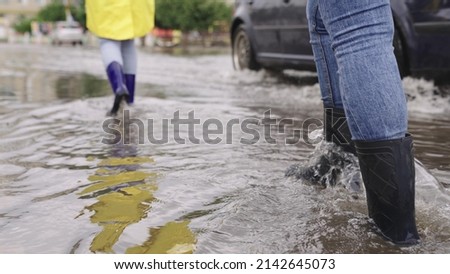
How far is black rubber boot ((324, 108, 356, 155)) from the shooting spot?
2.24 m

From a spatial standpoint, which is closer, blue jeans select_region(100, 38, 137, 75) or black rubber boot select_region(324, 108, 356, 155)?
black rubber boot select_region(324, 108, 356, 155)

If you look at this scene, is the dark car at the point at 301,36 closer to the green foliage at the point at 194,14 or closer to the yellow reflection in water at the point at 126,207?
the yellow reflection in water at the point at 126,207

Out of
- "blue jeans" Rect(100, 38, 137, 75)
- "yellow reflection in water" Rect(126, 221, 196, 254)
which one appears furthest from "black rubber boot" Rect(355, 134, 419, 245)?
"blue jeans" Rect(100, 38, 137, 75)

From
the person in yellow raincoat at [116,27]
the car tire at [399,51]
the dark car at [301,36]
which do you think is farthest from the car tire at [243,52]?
the person in yellow raincoat at [116,27]

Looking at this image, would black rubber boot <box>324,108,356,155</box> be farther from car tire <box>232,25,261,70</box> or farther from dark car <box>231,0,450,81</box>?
car tire <box>232,25,261,70</box>

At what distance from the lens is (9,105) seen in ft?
15.7

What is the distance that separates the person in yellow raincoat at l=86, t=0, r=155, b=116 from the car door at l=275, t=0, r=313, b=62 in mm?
1699

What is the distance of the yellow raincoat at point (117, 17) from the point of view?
439cm

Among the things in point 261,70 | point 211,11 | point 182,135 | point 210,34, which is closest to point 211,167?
point 182,135

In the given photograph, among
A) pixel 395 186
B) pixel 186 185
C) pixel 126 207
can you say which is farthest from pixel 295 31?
pixel 395 186

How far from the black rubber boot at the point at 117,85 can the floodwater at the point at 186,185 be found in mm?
129

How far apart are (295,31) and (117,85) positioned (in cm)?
227
